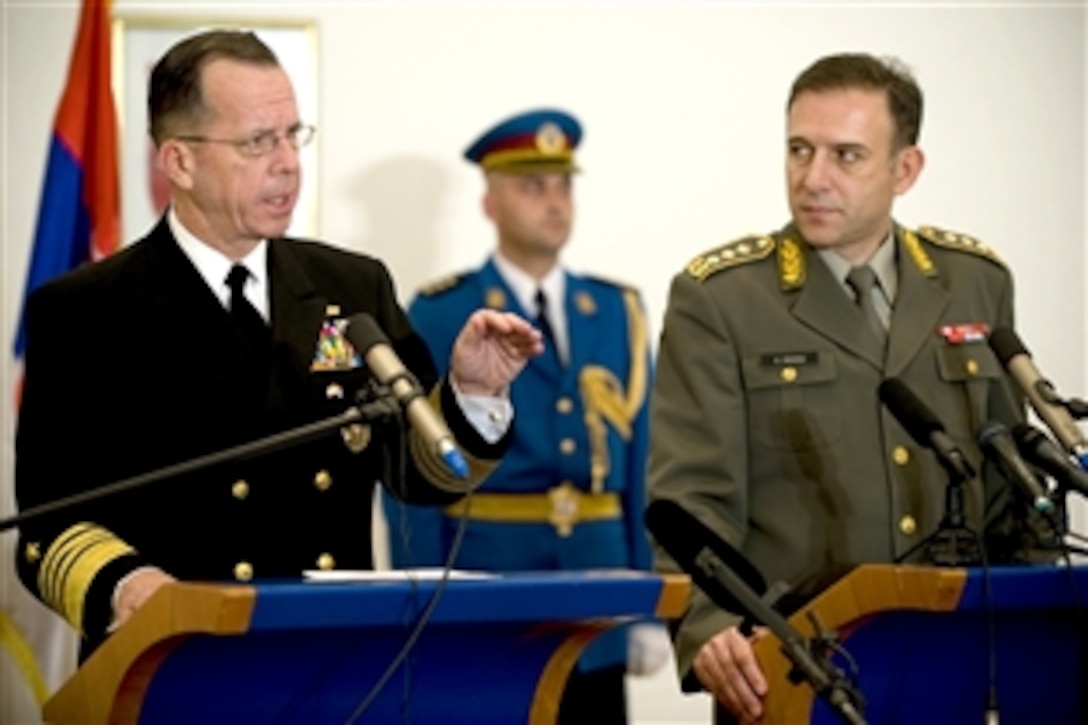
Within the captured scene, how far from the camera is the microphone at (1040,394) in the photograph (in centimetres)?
226

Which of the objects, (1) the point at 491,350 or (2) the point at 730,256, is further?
(2) the point at 730,256

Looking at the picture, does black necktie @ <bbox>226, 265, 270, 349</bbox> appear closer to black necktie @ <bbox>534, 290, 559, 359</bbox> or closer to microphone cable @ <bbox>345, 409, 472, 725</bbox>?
microphone cable @ <bbox>345, 409, 472, 725</bbox>

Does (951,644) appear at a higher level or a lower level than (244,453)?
lower

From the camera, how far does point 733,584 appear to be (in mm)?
2131

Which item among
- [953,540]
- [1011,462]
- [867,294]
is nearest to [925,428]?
[1011,462]

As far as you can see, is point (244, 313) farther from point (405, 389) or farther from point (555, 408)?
point (555, 408)

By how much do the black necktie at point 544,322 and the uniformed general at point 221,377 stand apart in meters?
2.09

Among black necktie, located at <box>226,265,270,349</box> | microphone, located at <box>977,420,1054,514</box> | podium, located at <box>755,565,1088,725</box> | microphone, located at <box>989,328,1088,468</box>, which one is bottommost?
podium, located at <box>755,565,1088,725</box>

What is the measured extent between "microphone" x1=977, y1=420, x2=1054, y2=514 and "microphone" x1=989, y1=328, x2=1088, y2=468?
0.17 feet

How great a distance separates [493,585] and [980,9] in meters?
3.65

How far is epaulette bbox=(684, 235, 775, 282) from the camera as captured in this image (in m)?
3.04

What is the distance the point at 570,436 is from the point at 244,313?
2.18m

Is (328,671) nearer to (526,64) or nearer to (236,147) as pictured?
(236,147)

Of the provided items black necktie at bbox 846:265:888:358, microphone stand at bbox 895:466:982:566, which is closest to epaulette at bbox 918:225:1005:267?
black necktie at bbox 846:265:888:358
